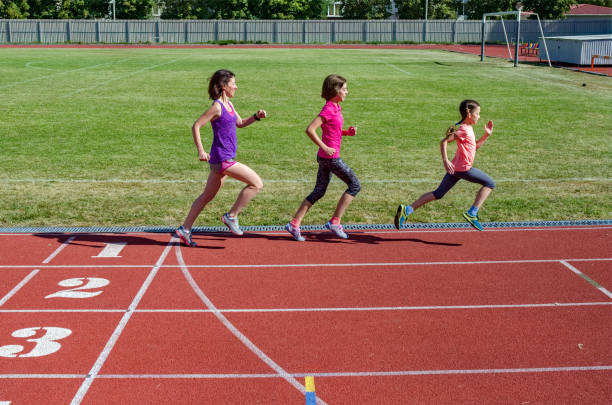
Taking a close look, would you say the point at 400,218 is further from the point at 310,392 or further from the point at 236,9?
the point at 236,9

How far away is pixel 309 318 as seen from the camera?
19.8 ft

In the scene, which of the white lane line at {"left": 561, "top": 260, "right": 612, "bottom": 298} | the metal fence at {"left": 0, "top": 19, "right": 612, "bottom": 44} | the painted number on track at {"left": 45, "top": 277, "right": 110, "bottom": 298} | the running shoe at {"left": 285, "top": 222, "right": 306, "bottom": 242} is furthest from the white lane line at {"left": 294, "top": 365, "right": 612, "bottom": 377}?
the metal fence at {"left": 0, "top": 19, "right": 612, "bottom": 44}

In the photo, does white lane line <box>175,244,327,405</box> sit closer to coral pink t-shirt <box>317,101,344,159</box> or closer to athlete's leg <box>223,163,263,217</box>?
athlete's leg <box>223,163,263,217</box>

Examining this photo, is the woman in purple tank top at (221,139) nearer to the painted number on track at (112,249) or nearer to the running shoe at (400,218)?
the painted number on track at (112,249)

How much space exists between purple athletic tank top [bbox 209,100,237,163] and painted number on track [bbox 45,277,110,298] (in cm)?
182

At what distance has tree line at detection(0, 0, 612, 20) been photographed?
7194 centimetres

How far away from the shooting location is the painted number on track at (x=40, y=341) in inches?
210

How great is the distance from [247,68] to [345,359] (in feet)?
100

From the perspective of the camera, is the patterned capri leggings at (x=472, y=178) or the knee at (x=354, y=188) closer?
the knee at (x=354, y=188)

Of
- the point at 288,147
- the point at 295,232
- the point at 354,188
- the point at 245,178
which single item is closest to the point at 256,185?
the point at 245,178

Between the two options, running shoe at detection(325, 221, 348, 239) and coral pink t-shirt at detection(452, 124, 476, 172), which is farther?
running shoe at detection(325, 221, 348, 239)

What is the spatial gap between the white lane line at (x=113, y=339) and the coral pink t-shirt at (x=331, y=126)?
2243 millimetres

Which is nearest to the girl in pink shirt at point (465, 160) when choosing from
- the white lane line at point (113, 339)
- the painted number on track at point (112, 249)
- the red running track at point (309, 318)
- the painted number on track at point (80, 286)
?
the red running track at point (309, 318)

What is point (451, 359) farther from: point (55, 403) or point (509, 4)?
point (509, 4)
